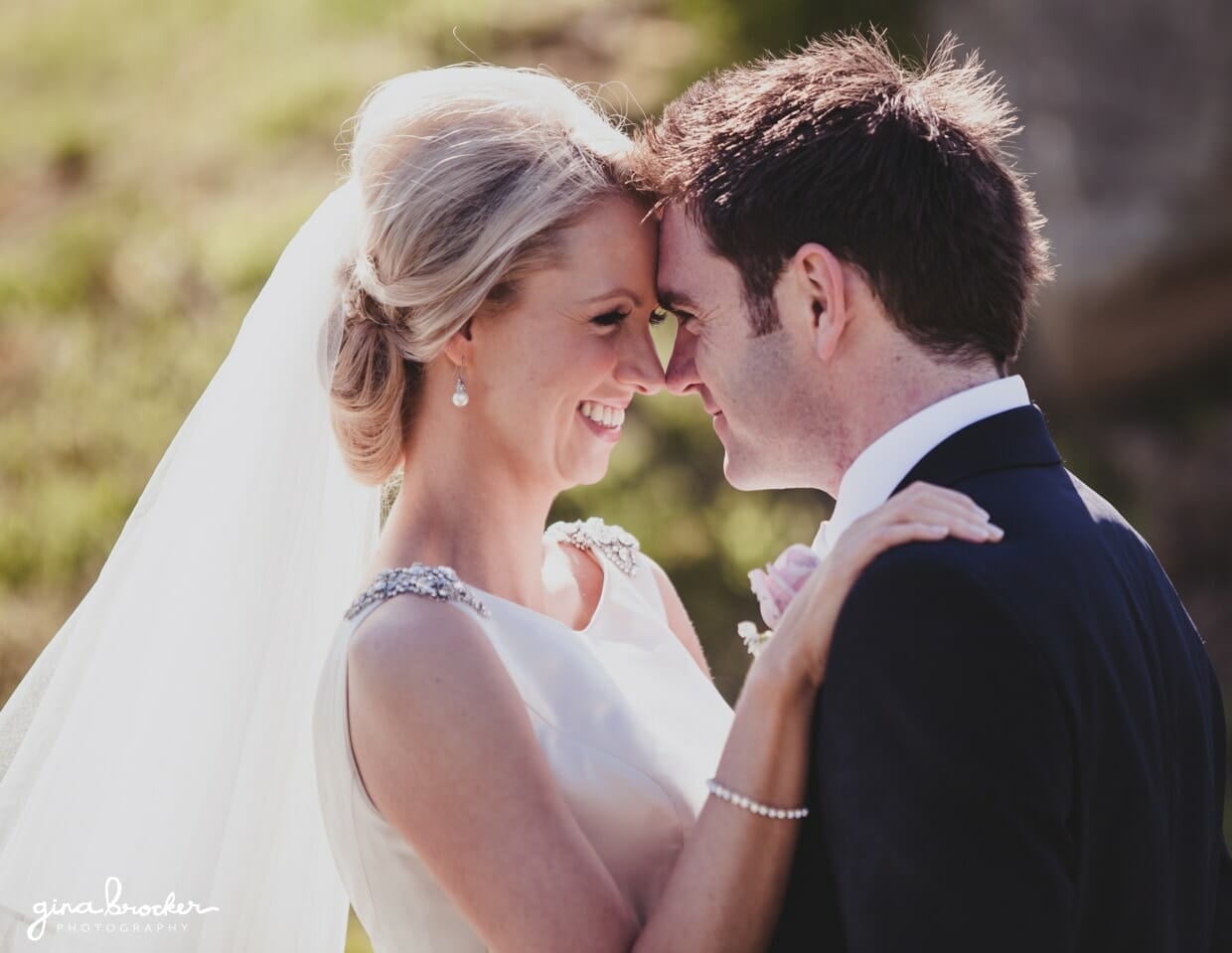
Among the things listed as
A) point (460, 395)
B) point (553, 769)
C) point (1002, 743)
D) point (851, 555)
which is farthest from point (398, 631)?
point (1002, 743)

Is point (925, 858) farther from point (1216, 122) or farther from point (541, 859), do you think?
point (1216, 122)

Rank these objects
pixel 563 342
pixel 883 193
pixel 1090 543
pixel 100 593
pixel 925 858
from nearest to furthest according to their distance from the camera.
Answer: pixel 925 858
pixel 1090 543
pixel 883 193
pixel 563 342
pixel 100 593

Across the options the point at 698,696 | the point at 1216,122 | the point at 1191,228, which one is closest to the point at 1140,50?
the point at 1216,122

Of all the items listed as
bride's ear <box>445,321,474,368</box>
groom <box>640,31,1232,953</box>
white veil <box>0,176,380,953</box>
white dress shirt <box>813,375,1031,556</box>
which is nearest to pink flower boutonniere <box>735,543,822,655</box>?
groom <box>640,31,1232,953</box>

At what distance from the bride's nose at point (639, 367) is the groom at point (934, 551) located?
0.23 feet

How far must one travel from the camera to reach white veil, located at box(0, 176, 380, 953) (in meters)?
3.11

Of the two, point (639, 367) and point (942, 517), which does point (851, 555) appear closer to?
point (942, 517)

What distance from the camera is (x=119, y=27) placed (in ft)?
34.8

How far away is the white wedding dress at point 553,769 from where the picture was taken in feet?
8.93

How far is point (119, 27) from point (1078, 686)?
1041 centimetres

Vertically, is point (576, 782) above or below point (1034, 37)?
below

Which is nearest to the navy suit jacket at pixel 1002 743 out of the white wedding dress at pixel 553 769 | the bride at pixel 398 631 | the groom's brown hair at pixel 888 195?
the groom's brown hair at pixel 888 195
